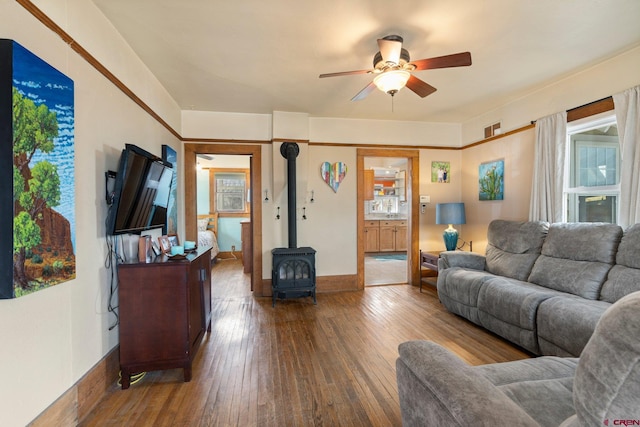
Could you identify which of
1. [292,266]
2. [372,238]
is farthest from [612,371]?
[372,238]

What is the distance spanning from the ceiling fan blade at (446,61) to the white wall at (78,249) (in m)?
2.27

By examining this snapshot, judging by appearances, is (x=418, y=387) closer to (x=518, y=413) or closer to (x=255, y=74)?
(x=518, y=413)

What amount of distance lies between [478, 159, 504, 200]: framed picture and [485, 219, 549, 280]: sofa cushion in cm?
63

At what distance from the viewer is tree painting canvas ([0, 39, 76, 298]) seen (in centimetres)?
119

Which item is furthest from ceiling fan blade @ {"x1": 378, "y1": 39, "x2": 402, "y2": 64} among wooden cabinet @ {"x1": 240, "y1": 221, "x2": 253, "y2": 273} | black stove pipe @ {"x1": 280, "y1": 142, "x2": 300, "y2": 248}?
wooden cabinet @ {"x1": 240, "y1": 221, "x2": 253, "y2": 273}

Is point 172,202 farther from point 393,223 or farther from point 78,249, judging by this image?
point 393,223

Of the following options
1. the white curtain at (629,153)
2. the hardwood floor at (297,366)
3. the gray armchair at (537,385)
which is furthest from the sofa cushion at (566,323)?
the white curtain at (629,153)

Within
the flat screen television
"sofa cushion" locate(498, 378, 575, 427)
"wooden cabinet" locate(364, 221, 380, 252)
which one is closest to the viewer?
"sofa cushion" locate(498, 378, 575, 427)

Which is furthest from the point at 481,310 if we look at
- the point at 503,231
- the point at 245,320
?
the point at 245,320

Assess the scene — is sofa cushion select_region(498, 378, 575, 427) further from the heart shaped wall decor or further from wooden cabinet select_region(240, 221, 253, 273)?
wooden cabinet select_region(240, 221, 253, 273)

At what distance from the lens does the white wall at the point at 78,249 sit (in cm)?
128

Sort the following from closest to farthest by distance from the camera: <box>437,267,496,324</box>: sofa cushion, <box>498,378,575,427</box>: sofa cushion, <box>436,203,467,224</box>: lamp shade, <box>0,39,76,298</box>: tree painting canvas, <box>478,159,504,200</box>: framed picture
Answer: <box>498,378,575,427</box>: sofa cushion, <box>0,39,76,298</box>: tree painting canvas, <box>437,267,496,324</box>: sofa cushion, <box>478,159,504,200</box>: framed picture, <box>436,203,467,224</box>: lamp shade

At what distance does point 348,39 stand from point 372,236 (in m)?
5.72

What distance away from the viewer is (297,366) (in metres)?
2.28
